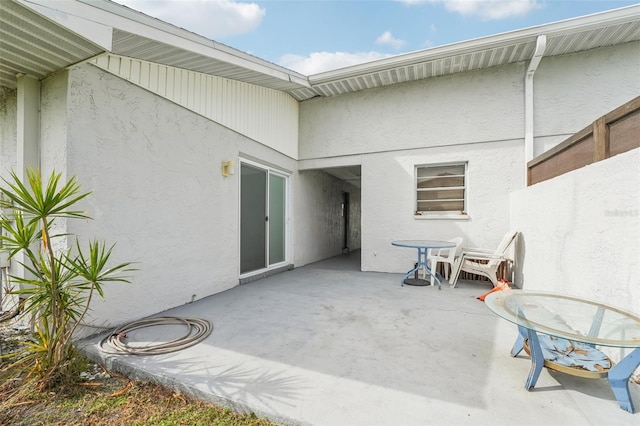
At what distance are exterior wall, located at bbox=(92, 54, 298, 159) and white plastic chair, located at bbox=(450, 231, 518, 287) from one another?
483cm

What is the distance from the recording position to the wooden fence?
7.64 feet

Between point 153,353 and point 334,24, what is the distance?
7057 millimetres

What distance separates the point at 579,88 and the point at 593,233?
14.9 ft

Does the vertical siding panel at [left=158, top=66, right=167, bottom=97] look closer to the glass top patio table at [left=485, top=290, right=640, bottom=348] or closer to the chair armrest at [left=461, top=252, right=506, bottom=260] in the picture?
the glass top patio table at [left=485, top=290, right=640, bottom=348]

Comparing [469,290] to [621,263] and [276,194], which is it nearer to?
[621,263]

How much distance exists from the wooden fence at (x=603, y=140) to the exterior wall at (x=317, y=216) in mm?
5626

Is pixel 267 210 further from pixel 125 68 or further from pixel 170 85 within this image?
pixel 125 68

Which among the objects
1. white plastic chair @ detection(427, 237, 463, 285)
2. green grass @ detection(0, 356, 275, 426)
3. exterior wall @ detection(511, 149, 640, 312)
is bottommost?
green grass @ detection(0, 356, 275, 426)

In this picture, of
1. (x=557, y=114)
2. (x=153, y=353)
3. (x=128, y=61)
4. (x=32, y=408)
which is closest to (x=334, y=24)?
(x=128, y=61)

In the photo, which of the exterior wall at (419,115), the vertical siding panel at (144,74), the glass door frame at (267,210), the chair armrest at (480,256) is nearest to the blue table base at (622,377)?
the chair armrest at (480,256)

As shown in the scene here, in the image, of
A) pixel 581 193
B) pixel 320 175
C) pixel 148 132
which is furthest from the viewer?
pixel 320 175

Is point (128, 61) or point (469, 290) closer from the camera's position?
point (128, 61)

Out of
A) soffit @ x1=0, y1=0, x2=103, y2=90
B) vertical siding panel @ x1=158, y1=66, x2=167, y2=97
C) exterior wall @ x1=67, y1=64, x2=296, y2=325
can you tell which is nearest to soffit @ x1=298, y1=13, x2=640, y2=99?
exterior wall @ x1=67, y1=64, x2=296, y2=325

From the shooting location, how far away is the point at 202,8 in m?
4.47
